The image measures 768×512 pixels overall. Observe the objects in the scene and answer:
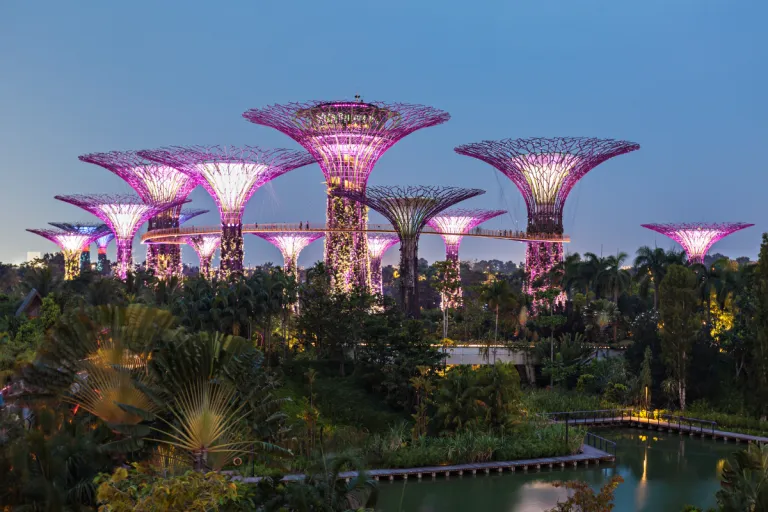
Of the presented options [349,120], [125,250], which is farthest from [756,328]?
[125,250]

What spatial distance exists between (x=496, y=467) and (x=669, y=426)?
9.72 m

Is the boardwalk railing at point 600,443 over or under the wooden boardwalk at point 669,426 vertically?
under

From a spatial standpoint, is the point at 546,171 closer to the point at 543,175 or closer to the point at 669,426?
the point at 543,175

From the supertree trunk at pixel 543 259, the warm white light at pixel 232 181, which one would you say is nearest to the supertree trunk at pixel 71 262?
the warm white light at pixel 232 181

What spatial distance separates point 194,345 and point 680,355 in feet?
74.4

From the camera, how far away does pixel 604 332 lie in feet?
151

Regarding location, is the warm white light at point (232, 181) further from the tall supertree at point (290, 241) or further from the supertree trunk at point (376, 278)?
the tall supertree at point (290, 241)

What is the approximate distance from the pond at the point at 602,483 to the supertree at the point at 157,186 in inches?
1506

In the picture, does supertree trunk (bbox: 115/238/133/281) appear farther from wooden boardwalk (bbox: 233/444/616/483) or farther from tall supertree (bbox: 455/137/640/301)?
wooden boardwalk (bbox: 233/444/616/483)

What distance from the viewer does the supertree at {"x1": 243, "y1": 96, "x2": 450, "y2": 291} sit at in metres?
44.8

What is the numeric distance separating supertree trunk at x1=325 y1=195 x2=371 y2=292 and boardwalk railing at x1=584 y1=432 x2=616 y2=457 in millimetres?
19062

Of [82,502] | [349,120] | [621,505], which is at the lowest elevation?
[621,505]

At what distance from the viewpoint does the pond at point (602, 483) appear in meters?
22.3

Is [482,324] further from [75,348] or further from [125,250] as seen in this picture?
[75,348]
